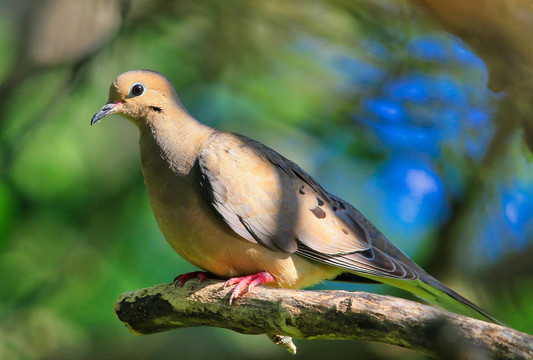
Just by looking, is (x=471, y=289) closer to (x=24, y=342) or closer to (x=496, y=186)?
(x=496, y=186)

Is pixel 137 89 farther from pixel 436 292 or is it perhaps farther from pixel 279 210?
pixel 436 292

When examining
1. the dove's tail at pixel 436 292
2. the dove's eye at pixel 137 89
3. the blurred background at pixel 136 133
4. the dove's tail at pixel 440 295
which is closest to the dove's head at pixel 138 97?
the dove's eye at pixel 137 89

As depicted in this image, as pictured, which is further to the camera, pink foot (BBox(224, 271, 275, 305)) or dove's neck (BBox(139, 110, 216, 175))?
dove's neck (BBox(139, 110, 216, 175))

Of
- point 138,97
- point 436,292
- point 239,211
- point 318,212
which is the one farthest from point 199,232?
point 436,292

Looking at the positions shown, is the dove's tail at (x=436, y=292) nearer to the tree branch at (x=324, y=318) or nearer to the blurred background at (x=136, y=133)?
the tree branch at (x=324, y=318)

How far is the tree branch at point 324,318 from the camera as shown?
161cm

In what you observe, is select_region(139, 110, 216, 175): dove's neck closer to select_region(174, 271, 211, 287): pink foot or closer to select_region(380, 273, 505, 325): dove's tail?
select_region(174, 271, 211, 287): pink foot

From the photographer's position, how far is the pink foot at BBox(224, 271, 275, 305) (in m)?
2.24

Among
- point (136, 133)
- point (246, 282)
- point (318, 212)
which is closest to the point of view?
point (246, 282)

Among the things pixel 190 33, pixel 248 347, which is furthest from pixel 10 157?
pixel 248 347

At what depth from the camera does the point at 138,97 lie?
2.60m

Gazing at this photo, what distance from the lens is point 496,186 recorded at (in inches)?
153

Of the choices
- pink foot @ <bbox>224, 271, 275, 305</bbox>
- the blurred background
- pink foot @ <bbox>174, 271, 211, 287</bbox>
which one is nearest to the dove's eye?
pink foot @ <bbox>174, 271, 211, 287</bbox>

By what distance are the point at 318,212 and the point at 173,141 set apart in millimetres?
746
